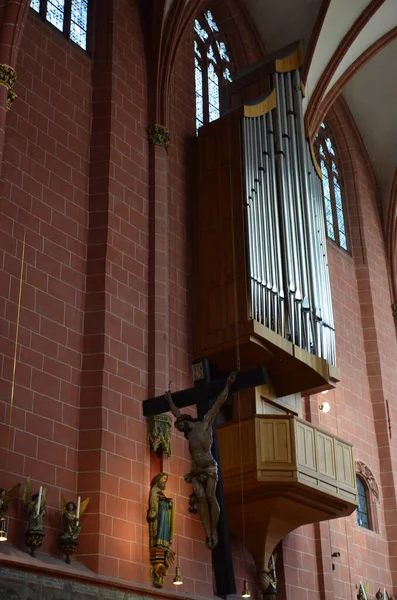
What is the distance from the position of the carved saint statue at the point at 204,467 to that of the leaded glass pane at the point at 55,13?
23.3 ft

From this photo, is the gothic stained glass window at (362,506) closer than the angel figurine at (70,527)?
No

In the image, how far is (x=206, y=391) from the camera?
1203 cm

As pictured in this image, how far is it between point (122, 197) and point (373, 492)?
26.5 feet

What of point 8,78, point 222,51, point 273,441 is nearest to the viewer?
point 8,78

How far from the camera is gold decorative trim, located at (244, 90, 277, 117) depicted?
54.6 feet

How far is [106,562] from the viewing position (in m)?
12.3

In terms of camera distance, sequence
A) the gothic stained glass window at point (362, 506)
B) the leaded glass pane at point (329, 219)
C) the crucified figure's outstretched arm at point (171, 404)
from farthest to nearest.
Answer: the leaded glass pane at point (329, 219) < the gothic stained glass window at point (362, 506) < the crucified figure's outstretched arm at point (171, 404)

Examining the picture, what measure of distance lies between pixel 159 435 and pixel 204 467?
2.18m

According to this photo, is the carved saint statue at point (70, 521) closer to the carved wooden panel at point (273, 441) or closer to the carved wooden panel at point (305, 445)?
the carved wooden panel at point (273, 441)

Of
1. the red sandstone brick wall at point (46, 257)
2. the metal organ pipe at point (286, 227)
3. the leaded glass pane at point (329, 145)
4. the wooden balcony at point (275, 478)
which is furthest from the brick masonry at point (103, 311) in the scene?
the leaded glass pane at point (329, 145)

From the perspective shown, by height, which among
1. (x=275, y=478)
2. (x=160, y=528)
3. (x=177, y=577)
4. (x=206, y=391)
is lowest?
(x=177, y=577)

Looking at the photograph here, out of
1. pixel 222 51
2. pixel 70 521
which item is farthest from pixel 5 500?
pixel 222 51

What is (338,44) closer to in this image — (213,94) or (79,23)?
(213,94)

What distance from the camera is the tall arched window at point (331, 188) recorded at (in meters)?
21.8
